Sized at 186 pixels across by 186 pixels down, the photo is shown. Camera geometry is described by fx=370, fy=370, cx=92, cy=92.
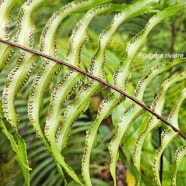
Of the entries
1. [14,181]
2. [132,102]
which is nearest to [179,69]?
[14,181]

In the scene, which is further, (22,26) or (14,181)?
(14,181)

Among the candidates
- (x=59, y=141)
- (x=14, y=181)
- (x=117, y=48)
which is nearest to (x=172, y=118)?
(x=59, y=141)

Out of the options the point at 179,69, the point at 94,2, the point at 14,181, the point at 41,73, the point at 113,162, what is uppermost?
the point at 179,69

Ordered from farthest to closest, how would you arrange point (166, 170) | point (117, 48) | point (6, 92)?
→ point (117, 48) → point (166, 170) → point (6, 92)

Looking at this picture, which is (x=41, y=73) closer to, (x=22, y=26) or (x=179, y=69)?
(x=22, y=26)

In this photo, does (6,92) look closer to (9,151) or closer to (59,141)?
(59,141)

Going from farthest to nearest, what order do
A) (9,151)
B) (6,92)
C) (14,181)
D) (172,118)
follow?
1. (9,151)
2. (14,181)
3. (172,118)
4. (6,92)

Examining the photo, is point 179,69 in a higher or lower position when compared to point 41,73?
higher

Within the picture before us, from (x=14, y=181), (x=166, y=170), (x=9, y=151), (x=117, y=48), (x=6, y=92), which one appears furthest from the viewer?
(x=117, y=48)

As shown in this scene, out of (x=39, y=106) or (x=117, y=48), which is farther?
(x=117, y=48)
